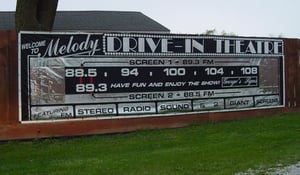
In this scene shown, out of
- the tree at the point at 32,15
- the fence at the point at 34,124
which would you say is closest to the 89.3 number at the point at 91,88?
the fence at the point at 34,124

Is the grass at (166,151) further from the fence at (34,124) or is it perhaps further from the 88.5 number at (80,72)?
the 88.5 number at (80,72)

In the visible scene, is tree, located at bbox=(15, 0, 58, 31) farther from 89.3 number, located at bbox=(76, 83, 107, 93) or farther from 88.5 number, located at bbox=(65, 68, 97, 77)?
89.3 number, located at bbox=(76, 83, 107, 93)

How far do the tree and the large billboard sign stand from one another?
1378 millimetres

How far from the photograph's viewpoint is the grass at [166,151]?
8508mm

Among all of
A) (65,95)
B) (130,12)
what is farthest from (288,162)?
(130,12)

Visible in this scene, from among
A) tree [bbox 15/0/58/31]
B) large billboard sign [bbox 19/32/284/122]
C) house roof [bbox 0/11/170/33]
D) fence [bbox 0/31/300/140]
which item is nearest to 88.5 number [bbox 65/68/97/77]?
large billboard sign [bbox 19/32/284/122]

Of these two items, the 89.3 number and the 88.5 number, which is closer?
the 88.5 number

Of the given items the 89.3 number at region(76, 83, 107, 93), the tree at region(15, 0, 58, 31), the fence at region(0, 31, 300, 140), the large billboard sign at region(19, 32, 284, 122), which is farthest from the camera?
the tree at region(15, 0, 58, 31)

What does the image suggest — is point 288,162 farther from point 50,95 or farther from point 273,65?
point 273,65

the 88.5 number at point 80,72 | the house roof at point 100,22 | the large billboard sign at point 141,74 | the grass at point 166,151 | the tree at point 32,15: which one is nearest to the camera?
the grass at point 166,151

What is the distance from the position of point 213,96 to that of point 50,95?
179 inches

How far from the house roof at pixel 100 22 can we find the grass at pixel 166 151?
28.0 meters

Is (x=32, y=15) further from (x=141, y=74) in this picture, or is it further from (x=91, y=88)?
(x=141, y=74)

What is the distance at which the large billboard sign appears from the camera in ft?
39.2
